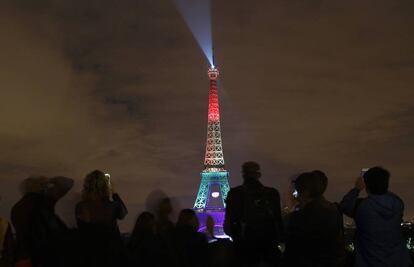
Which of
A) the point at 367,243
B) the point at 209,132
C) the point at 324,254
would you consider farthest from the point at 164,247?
the point at 209,132

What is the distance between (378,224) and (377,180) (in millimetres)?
494

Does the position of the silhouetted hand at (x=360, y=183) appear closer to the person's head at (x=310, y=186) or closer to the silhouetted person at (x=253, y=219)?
the person's head at (x=310, y=186)

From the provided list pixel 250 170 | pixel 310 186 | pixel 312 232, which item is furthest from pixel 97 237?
pixel 250 170

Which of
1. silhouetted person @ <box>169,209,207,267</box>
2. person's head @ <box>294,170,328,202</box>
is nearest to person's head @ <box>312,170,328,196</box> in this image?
person's head @ <box>294,170,328,202</box>

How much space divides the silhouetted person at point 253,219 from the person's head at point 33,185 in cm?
225

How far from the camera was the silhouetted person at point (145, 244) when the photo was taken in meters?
6.42

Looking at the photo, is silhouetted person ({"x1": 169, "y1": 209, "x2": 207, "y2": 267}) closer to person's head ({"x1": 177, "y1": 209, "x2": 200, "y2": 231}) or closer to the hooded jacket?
person's head ({"x1": 177, "y1": 209, "x2": 200, "y2": 231})

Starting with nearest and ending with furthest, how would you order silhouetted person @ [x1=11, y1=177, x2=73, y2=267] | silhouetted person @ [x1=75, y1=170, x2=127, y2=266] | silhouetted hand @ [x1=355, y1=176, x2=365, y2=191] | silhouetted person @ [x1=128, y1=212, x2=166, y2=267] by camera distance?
silhouetted person @ [x1=75, y1=170, x2=127, y2=266] → silhouetted person @ [x1=128, y1=212, x2=166, y2=267] → silhouetted person @ [x1=11, y1=177, x2=73, y2=267] → silhouetted hand @ [x1=355, y1=176, x2=365, y2=191]

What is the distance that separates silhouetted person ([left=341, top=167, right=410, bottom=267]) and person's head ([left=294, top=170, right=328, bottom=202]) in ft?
2.13

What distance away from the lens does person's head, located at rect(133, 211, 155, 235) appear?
7.13 meters

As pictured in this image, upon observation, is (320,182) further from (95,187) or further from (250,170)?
(95,187)

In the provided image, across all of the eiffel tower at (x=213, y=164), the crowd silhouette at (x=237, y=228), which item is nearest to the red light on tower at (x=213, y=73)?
the eiffel tower at (x=213, y=164)

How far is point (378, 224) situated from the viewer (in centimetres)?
688

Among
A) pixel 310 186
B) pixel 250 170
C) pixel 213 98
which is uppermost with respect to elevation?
pixel 213 98
